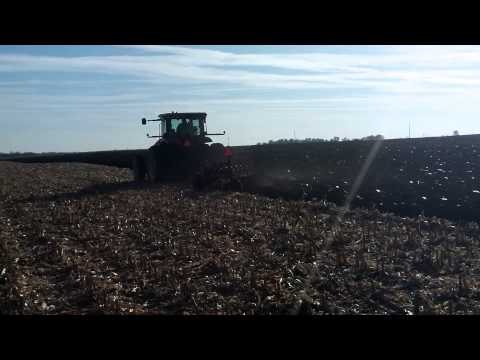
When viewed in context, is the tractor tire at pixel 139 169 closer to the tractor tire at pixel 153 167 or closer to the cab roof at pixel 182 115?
the tractor tire at pixel 153 167

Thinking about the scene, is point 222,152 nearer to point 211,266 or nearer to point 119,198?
point 119,198

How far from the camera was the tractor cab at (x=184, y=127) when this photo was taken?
68.6 feet

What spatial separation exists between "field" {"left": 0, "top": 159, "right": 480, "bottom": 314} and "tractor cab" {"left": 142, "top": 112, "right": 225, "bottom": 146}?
5.92m

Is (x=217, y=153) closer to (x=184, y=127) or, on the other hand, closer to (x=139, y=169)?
(x=184, y=127)

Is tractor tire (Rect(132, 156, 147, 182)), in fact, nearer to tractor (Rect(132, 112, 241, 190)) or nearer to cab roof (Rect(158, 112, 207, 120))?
tractor (Rect(132, 112, 241, 190))

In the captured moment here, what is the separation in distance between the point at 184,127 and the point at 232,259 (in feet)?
44.0

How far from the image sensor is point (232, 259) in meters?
8.14

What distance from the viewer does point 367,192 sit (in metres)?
16.0

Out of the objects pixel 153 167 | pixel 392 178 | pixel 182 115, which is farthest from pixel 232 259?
pixel 182 115

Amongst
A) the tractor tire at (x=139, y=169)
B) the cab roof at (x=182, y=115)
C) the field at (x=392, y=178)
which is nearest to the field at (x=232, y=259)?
the field at (x=392, y=178)

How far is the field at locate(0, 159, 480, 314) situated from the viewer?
6.21 metres

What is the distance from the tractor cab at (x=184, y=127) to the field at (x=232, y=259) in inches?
233
